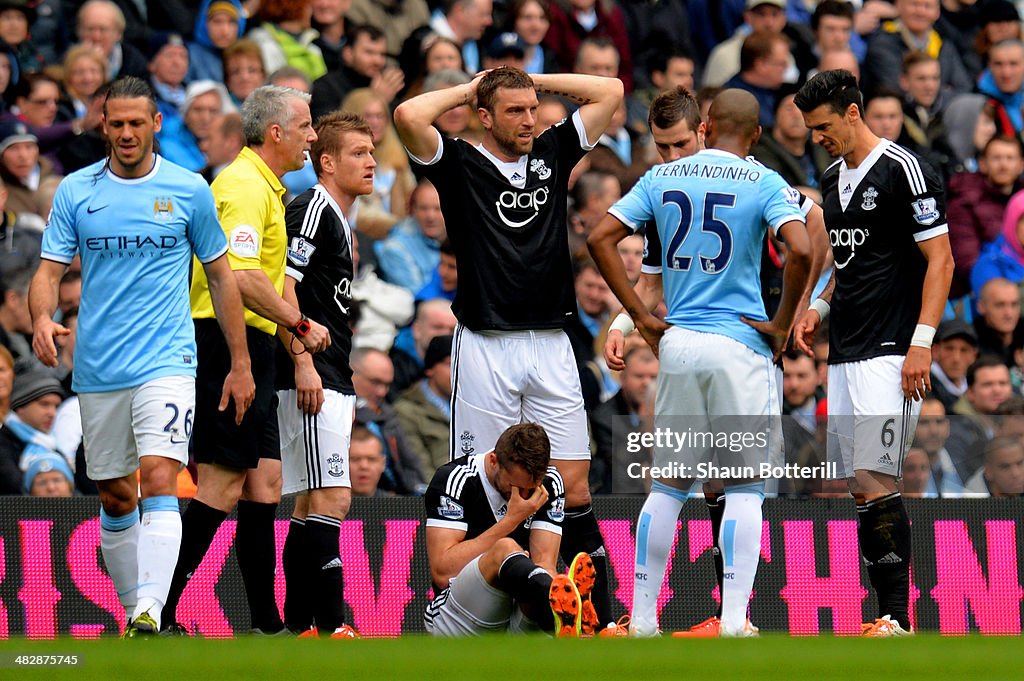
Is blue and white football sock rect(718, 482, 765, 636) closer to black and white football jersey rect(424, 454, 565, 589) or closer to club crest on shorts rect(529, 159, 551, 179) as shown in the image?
black and white football jersey rect(424, 454, 565, 589)

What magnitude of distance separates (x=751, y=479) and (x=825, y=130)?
6.25 ft

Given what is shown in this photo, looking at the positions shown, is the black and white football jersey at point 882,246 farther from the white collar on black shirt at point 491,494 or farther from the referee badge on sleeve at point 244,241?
the referee badge on sleeve at point 244,241

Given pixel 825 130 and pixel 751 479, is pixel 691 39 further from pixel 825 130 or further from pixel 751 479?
pixel 751 479

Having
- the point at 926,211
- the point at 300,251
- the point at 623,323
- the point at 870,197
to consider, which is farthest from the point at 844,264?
the point at 300,251

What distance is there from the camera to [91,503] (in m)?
11.2

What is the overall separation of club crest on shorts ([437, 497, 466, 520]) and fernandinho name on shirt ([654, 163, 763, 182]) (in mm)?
1967

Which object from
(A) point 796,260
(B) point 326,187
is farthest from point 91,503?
(A) point 796,260

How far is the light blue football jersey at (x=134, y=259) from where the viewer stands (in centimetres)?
862

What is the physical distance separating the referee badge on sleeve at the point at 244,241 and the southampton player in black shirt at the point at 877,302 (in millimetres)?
2848

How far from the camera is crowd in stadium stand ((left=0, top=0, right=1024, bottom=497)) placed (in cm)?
1243

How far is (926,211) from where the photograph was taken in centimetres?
930

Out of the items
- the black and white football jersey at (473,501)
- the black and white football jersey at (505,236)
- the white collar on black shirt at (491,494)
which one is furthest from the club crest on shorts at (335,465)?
the black and white football jersey at (505,236)

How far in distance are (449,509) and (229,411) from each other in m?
1.25

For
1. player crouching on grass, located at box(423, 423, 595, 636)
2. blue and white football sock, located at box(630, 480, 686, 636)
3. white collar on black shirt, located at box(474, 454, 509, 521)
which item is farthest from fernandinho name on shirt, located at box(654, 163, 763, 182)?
white collar on black shirt, located at box(474, 454, 509, 521)
